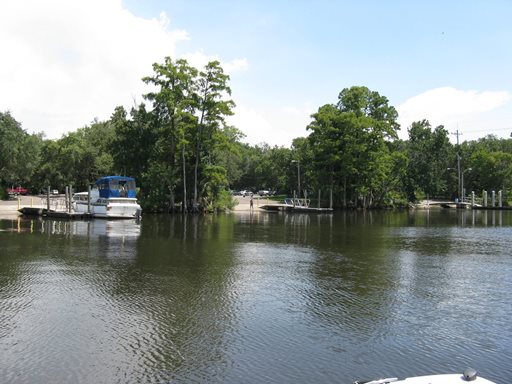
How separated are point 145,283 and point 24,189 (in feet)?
337

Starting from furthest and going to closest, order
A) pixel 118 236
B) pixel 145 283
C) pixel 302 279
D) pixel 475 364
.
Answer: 1. pixel 118 236
2. pixel 302 279
3. pixel 145 283
4. pixel 475 364

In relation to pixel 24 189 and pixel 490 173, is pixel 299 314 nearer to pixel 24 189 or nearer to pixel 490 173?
pixel 490 173

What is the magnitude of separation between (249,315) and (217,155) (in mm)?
48507

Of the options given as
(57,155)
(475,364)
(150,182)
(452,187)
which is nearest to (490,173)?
(452,187)

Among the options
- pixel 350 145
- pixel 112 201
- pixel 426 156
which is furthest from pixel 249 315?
pixel 426 156

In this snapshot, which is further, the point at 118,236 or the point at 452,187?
the point at 452,187

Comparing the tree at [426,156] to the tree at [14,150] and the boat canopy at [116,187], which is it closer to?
the boat canopy at [116,187]

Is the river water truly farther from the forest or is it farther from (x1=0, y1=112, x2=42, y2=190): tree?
(x1=0, y1=112, x2=42, y2=190): tree

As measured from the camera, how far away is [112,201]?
41.4 m

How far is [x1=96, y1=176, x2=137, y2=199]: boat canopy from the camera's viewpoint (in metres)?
43.0

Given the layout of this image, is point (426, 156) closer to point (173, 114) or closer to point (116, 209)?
point (173, 114)

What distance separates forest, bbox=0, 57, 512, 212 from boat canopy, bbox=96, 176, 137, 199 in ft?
27.1

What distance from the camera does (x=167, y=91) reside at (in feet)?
163

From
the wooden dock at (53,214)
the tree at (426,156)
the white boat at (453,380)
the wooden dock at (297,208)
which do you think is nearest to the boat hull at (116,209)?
the wooden dock at (53,214)
